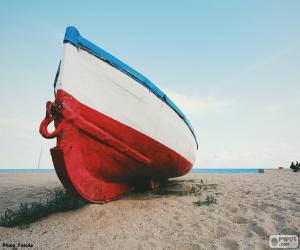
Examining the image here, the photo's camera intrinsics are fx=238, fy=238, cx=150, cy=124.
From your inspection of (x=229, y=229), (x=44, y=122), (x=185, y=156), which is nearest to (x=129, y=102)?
(x=44, y=122)

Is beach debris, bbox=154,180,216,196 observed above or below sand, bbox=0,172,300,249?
above

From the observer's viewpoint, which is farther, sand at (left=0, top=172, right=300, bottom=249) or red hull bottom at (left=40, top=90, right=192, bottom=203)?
red hull bottom at (left=40, top=90, right=192, bottom=203)

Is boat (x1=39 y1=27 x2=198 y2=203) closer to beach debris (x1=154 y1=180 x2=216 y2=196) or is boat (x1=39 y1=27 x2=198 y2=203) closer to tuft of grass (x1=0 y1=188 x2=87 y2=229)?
tuft of grass (x1=0 y1=188 x2=87 y2=229)

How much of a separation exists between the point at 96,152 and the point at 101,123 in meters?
0.45

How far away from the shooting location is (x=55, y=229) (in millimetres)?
3051

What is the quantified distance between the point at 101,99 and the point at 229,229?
98.3 inches

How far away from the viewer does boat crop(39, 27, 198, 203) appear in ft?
10.7

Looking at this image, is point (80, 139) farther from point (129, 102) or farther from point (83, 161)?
point (129, 102)

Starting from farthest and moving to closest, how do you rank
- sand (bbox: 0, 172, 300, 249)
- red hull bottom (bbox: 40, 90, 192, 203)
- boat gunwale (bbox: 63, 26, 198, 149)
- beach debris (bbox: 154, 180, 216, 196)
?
beach debris (bbox: 154, 180, 216, 196)
boat gunwale (bbox: 63, 26, 198, 149)
red hull bottom (bbox: 40, 90, 192, 203)
sand (bbox: 0, 172, 300, 249)

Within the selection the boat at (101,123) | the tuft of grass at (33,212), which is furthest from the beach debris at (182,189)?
the tuft of grass at (33,212)

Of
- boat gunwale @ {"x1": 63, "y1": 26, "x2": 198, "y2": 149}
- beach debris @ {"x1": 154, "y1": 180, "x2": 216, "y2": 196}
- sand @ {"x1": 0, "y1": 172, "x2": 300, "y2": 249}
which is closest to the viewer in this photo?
sand @ {"x1": 0, "y1": 172, "x2": 300, "y2": 249}

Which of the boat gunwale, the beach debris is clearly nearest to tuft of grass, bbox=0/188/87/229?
the beach debris

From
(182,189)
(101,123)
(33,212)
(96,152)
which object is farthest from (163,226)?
(182,189)

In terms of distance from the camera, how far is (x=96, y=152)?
3611mm
